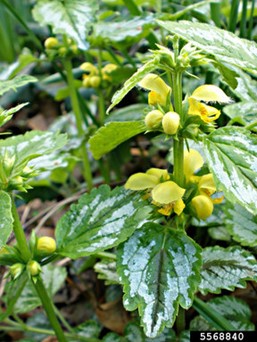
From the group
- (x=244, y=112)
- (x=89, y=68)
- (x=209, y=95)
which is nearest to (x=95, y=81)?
(x=89, y=68)

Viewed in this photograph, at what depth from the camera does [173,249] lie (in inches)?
25.9

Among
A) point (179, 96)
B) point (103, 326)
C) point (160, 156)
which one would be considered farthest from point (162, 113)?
point (160, 156)

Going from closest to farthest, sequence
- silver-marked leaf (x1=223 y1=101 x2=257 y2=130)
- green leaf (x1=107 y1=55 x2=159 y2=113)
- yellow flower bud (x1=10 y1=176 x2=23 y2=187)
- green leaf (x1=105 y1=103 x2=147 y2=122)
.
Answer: green leaf (x1=107 y1=55 x2=159 y2=113)
yellow flower bud (x1=10 y1=176 x2=23 y2=187)
silver-marked leaf (x1=223 y1=101 x2=257 y2=130)
green leaf (x1=105 y1=103 x2=147 y2=122)

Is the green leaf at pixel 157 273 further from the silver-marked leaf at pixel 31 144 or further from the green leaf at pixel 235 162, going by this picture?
the silver-marked leaf at pixel 31 144

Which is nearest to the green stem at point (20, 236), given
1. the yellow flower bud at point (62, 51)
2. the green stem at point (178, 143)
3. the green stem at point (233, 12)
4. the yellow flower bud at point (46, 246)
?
the yellow flower bud at point (46, 246)

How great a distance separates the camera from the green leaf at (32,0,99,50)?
937 mm

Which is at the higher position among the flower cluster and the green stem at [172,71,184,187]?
the green stem at [172,71,184,187]

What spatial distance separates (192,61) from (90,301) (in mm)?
696

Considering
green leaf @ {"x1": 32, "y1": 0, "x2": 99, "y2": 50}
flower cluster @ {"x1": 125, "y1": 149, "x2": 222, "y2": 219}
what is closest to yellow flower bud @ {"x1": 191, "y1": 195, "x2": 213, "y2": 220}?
flower cluster @ {"x1": 125, "y1": 149, "x2": 222, "y2": 219}

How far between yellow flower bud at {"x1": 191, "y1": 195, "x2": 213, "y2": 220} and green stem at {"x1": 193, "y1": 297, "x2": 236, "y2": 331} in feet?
0.60

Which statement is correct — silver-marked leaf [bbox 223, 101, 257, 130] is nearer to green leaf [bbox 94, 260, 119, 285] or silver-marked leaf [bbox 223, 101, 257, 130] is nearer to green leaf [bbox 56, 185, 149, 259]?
green leaf [bbox 56, 185, 149, 259]

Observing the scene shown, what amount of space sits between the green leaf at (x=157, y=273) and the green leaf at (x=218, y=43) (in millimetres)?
232

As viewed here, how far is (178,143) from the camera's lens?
0.65 metres

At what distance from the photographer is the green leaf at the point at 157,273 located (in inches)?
23.7
